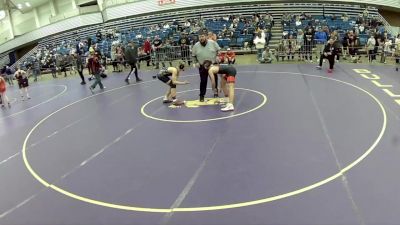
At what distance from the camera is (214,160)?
7.14m

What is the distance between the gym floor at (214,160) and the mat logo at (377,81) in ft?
0.27

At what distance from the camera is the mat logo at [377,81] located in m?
10.8

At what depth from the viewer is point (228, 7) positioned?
91.8 ft

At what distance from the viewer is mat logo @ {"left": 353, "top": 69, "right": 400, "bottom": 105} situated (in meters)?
10.8

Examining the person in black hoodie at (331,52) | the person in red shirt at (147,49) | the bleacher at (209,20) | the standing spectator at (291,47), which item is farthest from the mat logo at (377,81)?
the person in red shirt at (147,49)

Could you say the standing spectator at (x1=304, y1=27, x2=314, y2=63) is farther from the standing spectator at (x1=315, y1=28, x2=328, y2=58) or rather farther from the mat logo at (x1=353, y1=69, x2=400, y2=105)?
the mat logo at (x1=353, y1=69, x2=400, y2=105)

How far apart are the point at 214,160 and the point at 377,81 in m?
8.35

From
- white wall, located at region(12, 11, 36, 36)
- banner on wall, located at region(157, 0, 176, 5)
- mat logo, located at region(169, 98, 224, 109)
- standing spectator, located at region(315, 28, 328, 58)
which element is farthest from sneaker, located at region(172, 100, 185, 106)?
white wall, located at region(12, 11, 36, 36)

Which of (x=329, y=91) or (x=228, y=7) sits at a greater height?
(x=228, y=7)

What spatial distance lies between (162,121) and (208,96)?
9.14 feet

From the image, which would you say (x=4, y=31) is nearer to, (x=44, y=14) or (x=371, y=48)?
(x=44, y=14)

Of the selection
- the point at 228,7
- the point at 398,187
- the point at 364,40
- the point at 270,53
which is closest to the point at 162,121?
the point at 398,187

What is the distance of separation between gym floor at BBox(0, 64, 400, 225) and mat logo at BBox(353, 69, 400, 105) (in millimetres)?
82

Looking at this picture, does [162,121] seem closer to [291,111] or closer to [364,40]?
[291,111]
